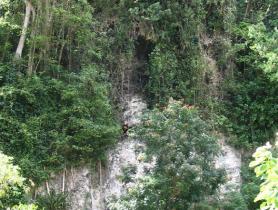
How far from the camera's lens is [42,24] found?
40.3ft

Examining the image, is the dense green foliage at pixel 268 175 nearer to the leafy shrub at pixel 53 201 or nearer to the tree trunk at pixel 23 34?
the leafy shrub at pixel 53 201

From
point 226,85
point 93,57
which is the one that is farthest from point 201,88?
point 93,57

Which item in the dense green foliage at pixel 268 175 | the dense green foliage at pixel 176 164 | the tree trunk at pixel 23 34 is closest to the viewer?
the dense green foliage at pixel 268 175

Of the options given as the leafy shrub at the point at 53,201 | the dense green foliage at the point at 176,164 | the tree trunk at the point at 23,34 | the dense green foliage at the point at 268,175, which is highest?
the tree trunk at the point at 23,34

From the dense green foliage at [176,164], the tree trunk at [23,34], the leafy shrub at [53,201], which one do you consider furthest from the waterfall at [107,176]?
the tree trunk at [23,34]

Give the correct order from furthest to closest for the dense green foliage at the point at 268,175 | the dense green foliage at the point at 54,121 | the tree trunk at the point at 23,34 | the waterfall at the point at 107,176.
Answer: the tree trunk at the point at 23,34 < the waterfall at the point at 107,176 < the dense green foliage at the point at 54,121 < the dense green foliage at the point at 268,175

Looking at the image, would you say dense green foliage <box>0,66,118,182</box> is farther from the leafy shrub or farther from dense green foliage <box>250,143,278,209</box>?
dense green foliage <box>250,143,278,209</box>

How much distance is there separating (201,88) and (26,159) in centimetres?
569

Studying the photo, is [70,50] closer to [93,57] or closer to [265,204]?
[93,57]

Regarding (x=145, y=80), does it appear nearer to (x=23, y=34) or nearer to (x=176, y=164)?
(x=23, y=34)

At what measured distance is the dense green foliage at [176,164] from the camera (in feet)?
28.3

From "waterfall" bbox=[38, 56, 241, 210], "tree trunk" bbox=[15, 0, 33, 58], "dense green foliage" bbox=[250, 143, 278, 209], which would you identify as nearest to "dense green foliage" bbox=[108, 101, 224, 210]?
"waterfall" bbox=[38, 56, 241, 210]

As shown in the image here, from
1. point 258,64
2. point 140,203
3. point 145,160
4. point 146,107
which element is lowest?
point 140,203

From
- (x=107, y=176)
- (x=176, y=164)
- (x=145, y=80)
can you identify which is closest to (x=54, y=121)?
(x=107, y=176)
